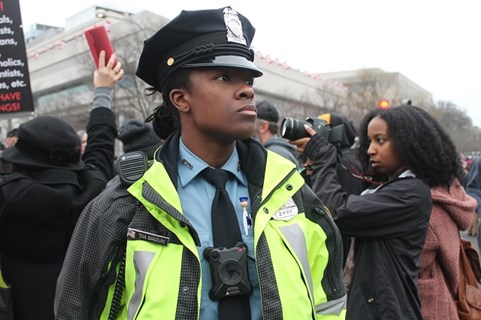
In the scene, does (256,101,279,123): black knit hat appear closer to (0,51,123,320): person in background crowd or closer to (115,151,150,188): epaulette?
(0,51,123,320): person in background crowd

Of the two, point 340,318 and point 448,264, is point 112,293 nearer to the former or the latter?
point 340,318

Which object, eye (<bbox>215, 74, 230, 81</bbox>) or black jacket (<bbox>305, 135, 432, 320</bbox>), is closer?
→ eye (<bbox>215, 74, 230, 81</bbox>)

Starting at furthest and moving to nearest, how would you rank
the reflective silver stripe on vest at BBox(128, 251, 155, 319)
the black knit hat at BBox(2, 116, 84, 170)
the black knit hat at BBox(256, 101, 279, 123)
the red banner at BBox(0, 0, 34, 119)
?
the black knit hat at BBox(256, 101, 279, 123), the red banner at BBox(0, 0, 34, 119), the black knit hat at BBox(2, 116, 84, 170), the reflective silver stripe on vest at BBox(128, 251, 155, 319)

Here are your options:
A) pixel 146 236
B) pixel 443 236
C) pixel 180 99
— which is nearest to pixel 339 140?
pixel 443 236

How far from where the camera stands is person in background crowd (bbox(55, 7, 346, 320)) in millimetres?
1632

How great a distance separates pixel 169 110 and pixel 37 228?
1225 mm

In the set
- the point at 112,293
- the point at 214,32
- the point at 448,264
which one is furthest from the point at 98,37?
the point at 448,264

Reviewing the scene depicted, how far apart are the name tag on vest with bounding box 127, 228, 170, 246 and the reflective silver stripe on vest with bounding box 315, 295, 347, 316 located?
0.71 metres

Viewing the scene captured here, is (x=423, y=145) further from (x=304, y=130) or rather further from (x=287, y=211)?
(x=287, y=211)

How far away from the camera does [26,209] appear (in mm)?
2648

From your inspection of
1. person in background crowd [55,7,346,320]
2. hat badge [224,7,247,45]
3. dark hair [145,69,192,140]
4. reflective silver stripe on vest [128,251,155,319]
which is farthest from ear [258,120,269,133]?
reflective silver stripe on vest [128,251,155,319]

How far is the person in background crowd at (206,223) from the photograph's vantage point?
64.2 inches

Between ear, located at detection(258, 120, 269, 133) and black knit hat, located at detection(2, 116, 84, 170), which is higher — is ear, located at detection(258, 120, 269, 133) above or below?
above

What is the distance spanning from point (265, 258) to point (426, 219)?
1493mm
